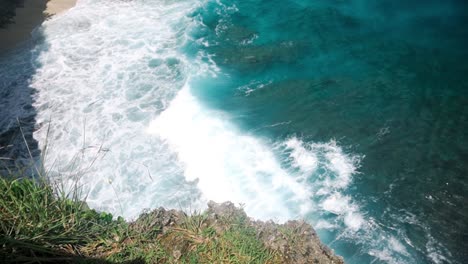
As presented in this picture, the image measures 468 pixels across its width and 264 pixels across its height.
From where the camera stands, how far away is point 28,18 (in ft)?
46.8

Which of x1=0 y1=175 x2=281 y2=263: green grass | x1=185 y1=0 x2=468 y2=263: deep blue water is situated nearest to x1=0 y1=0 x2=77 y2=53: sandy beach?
x1=185 y1=0 x2=468 y2=263: deep blue water

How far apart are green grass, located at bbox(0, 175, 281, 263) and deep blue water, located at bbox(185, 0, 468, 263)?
13.2ft

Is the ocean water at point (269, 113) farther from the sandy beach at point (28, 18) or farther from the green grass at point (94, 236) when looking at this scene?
the green grass at point (94, 236)

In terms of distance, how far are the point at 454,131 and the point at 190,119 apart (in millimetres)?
8050

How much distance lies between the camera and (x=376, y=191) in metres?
8.30

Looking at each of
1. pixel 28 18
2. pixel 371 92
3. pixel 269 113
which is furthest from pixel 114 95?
pixel 371 92

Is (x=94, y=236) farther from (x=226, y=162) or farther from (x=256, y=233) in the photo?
(x=226, y=162)

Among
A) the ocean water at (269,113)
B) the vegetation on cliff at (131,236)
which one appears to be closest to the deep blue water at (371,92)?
the ocean water at (269,113)

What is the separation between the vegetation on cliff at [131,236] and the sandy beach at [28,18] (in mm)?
11654

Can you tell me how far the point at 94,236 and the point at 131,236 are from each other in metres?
0.40

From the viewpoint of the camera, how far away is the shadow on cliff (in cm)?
881

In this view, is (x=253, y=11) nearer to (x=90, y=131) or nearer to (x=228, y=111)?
(x=228, y=111)

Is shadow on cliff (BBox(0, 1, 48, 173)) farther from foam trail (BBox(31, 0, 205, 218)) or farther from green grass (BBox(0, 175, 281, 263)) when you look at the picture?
green grass (BBox(0, 175, 281, 263))

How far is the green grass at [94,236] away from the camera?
10.6ft
